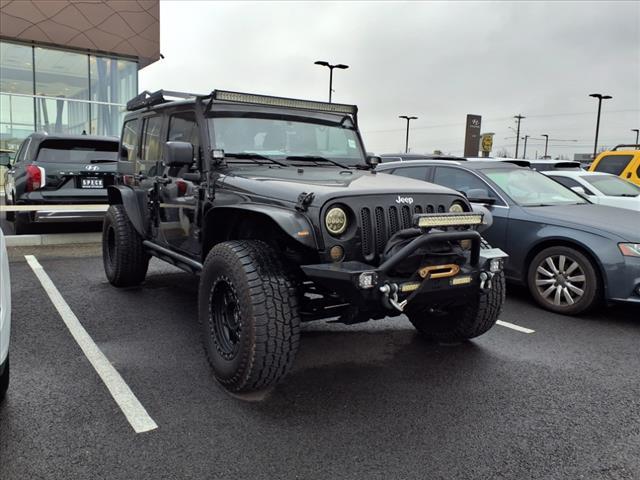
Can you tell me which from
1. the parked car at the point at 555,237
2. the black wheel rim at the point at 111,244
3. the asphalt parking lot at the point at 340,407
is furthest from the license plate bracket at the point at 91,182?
the parked car at the point at 555,237

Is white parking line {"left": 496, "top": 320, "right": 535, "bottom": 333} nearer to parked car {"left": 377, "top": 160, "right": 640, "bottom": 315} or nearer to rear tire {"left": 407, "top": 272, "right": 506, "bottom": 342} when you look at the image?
parked car {"left": 377, "top": 160, "right": 640, "bottom": 315}

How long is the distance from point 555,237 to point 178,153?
12.6 feet

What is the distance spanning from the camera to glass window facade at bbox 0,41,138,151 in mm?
19250

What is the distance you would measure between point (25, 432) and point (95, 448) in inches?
17.7

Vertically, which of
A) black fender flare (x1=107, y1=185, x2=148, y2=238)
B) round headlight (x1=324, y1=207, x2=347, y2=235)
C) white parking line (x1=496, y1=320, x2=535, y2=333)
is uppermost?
round headlight (x1=324, y1=207, x2=347, y2=235)

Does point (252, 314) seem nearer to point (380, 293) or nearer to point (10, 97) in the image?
point (380, 293)

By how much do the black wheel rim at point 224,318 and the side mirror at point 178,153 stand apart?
1.04 m

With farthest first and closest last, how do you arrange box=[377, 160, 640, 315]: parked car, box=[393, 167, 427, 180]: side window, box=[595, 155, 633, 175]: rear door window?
box=[595, 155, 633, 175]: rear door window → box=[393, 167, 427, 180]: side window → box=[377, 160, 640, 315]: parked car

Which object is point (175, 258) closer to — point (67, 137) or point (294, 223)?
point (294, 223)

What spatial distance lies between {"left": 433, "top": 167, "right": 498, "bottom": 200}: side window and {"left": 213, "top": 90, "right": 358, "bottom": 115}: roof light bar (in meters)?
2.14

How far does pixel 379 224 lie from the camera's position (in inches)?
129

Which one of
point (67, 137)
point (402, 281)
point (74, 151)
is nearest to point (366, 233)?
point (402, 281)

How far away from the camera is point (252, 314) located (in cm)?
303

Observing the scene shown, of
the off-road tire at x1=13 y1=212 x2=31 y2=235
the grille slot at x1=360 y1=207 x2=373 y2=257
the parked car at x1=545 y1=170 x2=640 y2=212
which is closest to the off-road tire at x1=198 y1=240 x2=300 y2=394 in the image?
the grille slot at x1=360 y1=207 x2=373 y2=257
